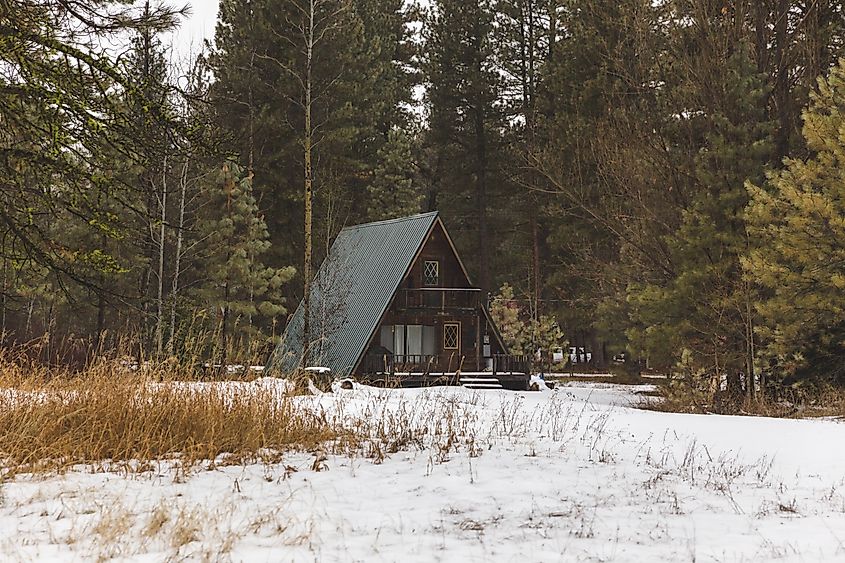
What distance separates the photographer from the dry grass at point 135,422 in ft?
24.2

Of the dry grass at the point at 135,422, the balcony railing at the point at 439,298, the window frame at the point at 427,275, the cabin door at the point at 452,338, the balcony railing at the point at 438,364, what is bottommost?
the dry grass at the point at 135,422

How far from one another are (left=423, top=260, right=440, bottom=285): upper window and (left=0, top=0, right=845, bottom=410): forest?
4526 millimetres

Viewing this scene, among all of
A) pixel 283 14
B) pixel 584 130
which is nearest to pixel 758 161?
pixel 584 130

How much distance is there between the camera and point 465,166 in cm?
3931

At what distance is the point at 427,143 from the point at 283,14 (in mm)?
12736

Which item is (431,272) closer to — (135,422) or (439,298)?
(439,298)

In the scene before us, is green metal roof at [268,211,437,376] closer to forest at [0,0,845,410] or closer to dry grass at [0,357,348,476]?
forest at [0,0,845,410]

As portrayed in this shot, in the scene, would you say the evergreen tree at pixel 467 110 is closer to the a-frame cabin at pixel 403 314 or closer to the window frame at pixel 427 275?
the a-frame cabin at pixel 403 314

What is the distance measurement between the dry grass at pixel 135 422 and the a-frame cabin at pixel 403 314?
13855 millimetres

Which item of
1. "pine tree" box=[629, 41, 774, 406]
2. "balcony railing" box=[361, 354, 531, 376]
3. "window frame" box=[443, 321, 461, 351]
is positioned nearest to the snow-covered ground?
"pine tree" box=[629, 41, 774, 406]

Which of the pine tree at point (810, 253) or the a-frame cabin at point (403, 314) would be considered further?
the a-frame cabin at point (403, 314)

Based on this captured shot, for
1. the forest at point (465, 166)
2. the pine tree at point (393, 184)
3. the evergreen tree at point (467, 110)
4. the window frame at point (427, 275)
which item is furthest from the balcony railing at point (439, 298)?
the evergreen tree at point (467, 110)

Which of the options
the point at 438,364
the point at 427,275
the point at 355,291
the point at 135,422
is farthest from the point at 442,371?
the point at 135,422

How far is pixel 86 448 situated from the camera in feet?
24.6
